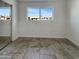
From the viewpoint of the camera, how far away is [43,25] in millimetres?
Answer: 8359

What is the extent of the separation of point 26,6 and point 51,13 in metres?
1.78

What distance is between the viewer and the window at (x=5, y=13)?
5.45 meters

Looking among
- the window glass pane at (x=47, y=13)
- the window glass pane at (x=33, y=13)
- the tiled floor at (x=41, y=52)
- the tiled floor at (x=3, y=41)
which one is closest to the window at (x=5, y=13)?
the tiled floor at (x=3, y=41)

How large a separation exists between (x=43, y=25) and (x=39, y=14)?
2.76 ft

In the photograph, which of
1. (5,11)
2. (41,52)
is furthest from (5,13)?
(41,52)

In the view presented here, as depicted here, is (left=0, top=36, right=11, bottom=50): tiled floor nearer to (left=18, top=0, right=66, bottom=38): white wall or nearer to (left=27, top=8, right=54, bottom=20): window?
(left=18, top=0, right=66, bottom=38): white wall

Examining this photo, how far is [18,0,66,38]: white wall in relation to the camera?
27.1ft

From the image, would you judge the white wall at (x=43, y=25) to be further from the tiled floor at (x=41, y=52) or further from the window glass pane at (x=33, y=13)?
the tiled floor at (x=41, y=52)

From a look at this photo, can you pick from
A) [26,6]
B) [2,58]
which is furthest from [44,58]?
[26,6]

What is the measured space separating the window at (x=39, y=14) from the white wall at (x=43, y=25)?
0.98 feet

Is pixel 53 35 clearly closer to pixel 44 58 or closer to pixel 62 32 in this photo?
pixel 62 32

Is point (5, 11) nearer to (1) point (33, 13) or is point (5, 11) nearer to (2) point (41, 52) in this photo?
(2) point (41, 52)

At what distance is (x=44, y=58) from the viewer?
3.77 meters

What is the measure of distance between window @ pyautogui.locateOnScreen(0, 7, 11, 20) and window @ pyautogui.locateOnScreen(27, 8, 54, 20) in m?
2.35
